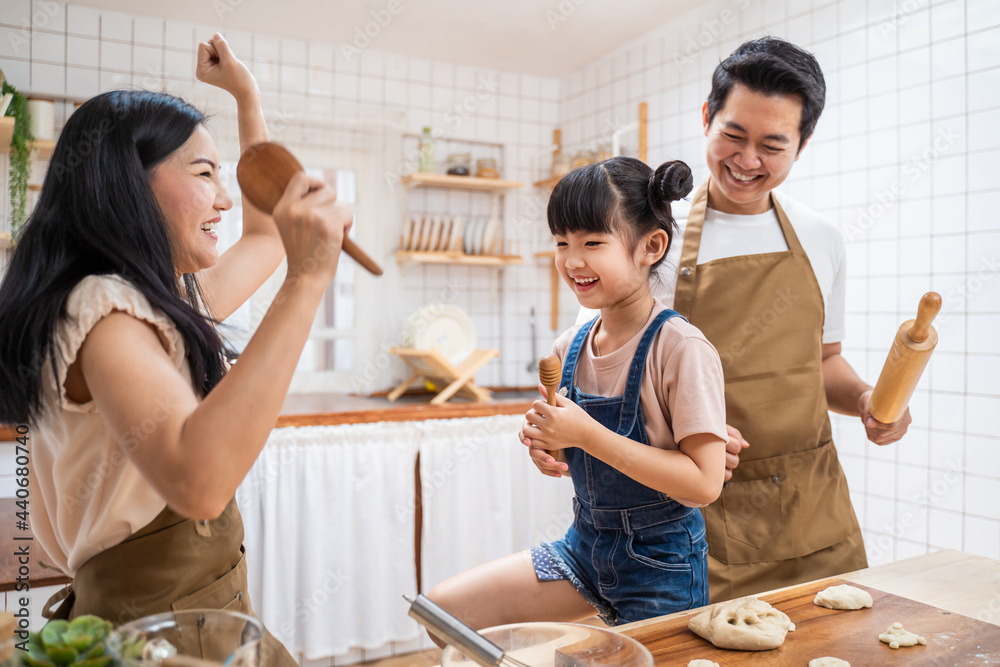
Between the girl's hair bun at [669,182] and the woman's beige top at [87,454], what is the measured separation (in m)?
0.70

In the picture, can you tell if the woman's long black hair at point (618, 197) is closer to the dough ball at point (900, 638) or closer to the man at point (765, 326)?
the man at point (765, 326)

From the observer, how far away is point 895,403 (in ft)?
3.95

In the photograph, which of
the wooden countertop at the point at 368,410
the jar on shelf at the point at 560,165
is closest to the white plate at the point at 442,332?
the wooden countertop at the point at 368,410

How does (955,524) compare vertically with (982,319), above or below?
below

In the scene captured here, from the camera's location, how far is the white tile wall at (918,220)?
2176mm

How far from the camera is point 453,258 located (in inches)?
140

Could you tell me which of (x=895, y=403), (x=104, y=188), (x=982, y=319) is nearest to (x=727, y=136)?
(x=895, y=403)

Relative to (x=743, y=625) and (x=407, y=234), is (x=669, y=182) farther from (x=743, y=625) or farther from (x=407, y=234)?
(x=407, y=234)

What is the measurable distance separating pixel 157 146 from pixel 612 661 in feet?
2.57

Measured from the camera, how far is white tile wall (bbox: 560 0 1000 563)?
85.7 inches

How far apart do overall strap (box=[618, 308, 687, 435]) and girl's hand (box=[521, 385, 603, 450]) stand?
0.13 m

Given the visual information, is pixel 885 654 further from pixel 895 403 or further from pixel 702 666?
pixel 895 403

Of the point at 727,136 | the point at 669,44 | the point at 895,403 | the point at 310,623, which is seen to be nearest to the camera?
the point at 895,403

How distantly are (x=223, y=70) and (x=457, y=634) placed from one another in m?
0.85
